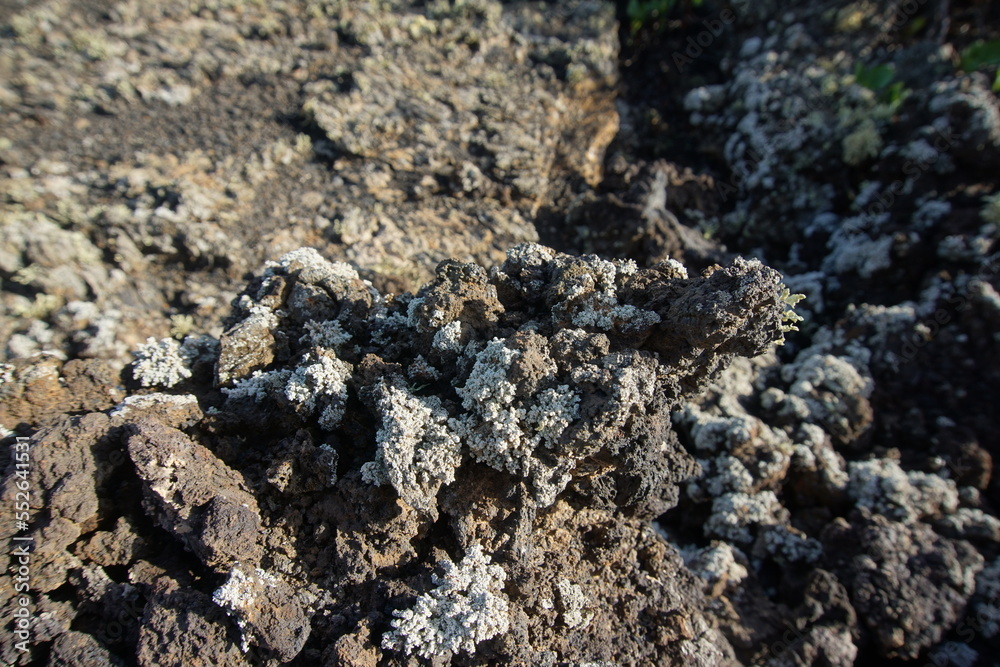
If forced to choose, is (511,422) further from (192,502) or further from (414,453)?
(192,502)

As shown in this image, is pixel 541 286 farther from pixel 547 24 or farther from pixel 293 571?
pixel 547 24

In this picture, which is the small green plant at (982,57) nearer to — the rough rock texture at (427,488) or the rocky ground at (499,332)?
the rocky ground at (499,332)

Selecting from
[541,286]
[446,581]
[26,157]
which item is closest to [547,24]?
[541,286]

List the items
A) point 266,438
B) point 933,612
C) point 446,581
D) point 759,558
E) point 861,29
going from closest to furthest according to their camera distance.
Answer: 1. point 446,581
2. point 266,438
3. point 933,612
4. point 759,558
5. point 861,29

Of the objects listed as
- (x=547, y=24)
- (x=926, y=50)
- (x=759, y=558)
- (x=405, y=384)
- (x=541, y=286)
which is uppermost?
(x=926, y=50)

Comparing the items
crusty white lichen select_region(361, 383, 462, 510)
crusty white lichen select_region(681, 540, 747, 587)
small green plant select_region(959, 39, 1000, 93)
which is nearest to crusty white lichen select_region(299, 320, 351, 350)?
crusty white lichen select_region(361, 383, 462, 510)

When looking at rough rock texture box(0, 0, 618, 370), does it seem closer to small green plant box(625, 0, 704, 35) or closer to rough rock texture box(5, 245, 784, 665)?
small green plant box(625, 0, 704, 35)

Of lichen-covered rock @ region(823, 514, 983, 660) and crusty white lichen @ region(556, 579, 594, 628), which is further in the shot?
lichen-covered rock @ region(823, 514, 983, 660)
